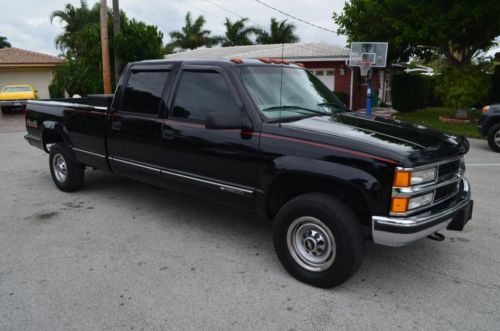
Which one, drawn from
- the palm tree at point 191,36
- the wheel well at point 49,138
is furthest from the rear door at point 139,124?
the palm tree at point 191,36

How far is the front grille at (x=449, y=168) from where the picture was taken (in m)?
3.66

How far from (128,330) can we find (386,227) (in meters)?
2.02

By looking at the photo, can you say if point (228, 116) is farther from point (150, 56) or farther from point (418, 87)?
point (418, 87)

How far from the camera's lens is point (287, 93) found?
446cm

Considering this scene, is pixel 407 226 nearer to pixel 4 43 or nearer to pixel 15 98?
pixel 15 98

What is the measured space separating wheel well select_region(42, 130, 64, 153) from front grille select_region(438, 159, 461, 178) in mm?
5363

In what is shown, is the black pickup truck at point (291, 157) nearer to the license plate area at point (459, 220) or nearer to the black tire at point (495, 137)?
the license plate area at point (459, 220)

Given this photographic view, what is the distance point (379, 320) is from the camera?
10.6 feet

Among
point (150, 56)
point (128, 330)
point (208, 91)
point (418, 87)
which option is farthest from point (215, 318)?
point (418, 87)

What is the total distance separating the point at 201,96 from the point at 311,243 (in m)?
1.87

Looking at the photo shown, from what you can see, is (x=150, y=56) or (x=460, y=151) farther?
(x=150, y=56)

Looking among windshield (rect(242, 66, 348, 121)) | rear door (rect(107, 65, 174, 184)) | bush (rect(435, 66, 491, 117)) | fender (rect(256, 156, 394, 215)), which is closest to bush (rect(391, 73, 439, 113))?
bush (rect(435, 66, 491, 117))

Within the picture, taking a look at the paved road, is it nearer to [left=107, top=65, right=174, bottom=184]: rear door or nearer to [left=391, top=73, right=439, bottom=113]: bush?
[left=107, top=65, right=174, bottom=184]: rear door

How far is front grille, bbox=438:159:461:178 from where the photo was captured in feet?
12.0
